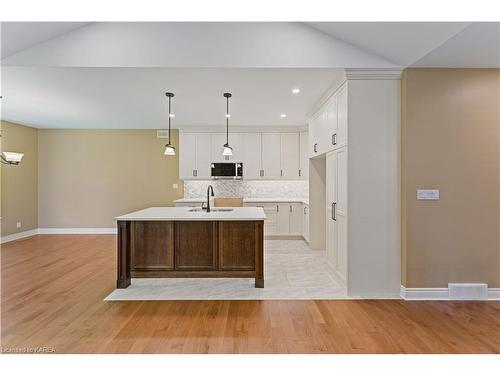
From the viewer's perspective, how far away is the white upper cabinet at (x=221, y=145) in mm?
6590

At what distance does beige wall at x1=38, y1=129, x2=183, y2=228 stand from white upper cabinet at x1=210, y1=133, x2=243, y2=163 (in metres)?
1.06

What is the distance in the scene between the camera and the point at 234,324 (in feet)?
8.66

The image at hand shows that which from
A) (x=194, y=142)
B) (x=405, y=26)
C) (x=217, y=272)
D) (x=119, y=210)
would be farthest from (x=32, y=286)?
(x=405, y=26)

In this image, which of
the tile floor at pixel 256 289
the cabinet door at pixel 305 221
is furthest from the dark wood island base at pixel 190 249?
the cabinet door at pixel 305 221

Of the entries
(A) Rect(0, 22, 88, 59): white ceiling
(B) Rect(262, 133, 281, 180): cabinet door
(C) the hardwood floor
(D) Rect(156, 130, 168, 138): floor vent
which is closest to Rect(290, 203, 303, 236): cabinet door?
(B) Rect(262, 133, 281, 180): cabinet door

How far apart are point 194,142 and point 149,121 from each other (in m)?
1.04

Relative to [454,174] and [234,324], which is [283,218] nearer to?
[454,174]

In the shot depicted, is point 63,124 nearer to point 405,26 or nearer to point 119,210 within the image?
point 119,210

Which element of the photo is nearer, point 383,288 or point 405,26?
point 405,26

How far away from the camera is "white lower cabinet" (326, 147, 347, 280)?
11.3 ft

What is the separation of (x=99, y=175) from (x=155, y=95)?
144 inches

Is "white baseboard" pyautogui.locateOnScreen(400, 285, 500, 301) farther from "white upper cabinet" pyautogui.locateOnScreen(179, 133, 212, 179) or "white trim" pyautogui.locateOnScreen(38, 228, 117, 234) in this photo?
"white trim" pyautogui.locateOnScreen(38, 228, 117, 234)

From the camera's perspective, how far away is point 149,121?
6.20 m

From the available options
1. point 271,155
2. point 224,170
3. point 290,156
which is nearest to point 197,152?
point 224,170
